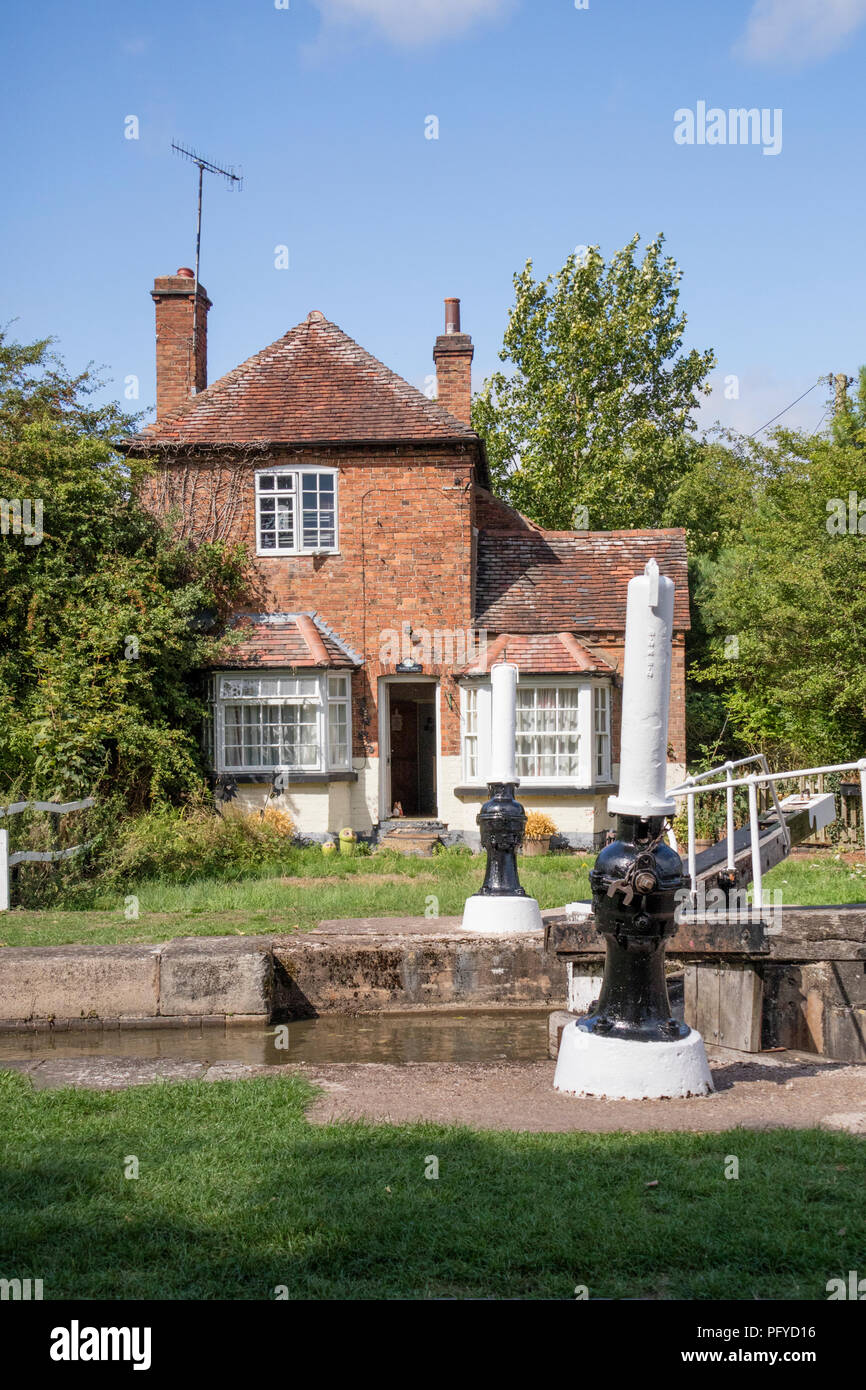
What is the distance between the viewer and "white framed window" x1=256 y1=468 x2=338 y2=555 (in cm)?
1856

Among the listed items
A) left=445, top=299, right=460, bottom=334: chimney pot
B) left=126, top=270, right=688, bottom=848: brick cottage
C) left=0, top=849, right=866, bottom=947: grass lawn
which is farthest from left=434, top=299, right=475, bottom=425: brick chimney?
left=0, top=849, right=866, bottom=947: grass lawn

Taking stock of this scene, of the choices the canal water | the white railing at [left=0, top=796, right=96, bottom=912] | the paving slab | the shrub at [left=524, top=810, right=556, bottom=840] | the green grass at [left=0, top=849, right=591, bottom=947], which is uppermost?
the white railing at [left=0, top=796, right=96, bottom=912]

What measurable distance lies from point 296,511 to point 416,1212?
1540cm

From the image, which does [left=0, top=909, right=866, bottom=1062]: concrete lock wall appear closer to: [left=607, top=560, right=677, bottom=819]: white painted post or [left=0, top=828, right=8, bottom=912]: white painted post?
[left=607, top=560, right=677, bottom=819]: white painted post

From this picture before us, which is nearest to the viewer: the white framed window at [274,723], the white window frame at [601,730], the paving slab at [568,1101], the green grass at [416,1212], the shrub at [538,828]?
the green grass at [416,1212]

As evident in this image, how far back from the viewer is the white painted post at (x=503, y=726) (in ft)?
32.1

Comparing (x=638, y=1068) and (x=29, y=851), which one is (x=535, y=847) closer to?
(x=29, y=851)

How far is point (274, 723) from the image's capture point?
1806cm

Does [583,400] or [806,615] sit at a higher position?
[583,400]

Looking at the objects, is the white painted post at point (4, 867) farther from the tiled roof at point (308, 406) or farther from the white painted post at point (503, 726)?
the tiled roof at point (308, 406)

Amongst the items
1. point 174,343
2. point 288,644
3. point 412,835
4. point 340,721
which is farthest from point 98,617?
point 174,343

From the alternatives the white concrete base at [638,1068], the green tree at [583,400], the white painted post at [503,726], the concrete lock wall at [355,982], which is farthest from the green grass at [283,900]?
the green tree at [583,400]

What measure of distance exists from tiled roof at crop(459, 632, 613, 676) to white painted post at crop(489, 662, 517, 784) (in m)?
8.11

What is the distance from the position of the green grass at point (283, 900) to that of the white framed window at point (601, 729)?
361cm
